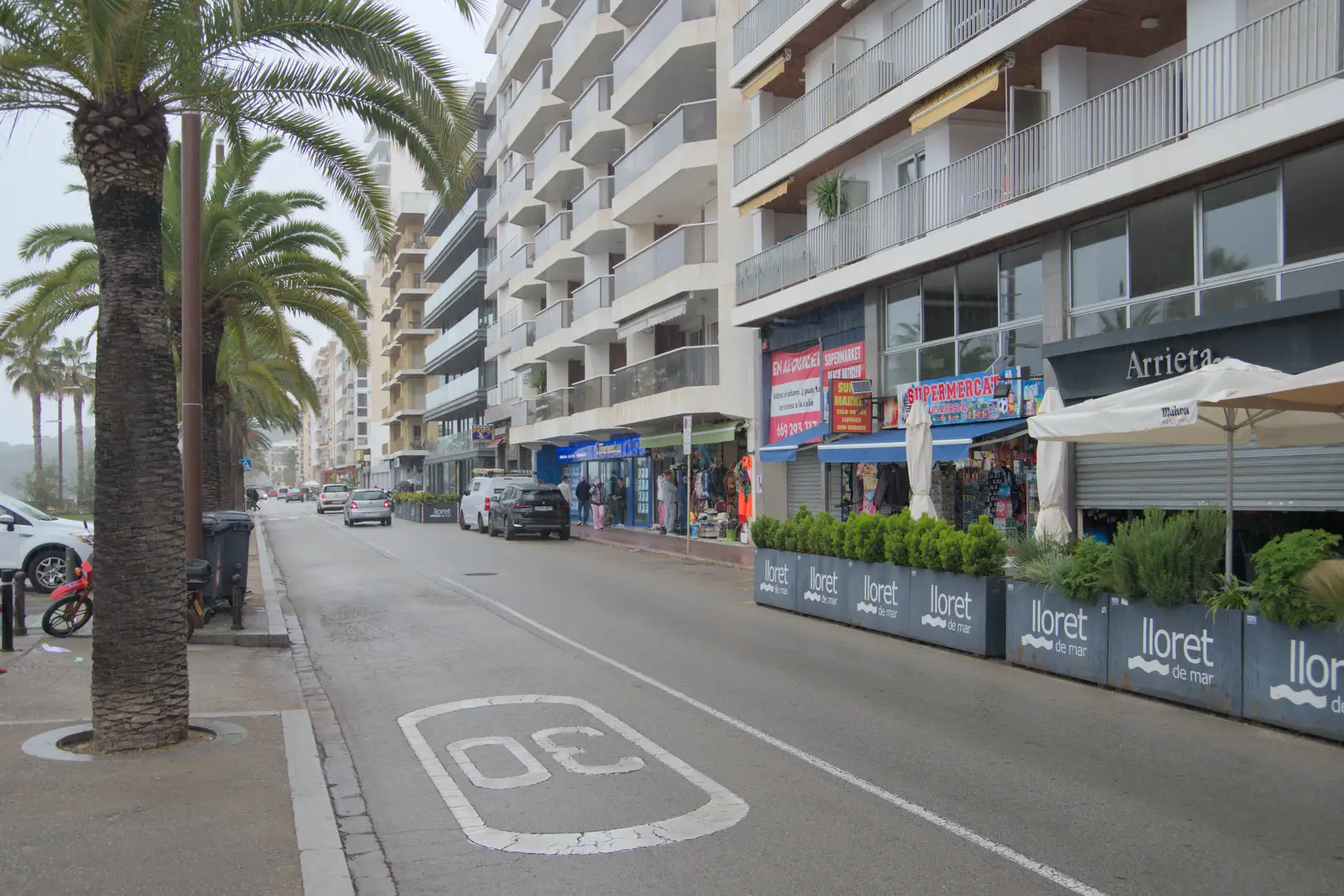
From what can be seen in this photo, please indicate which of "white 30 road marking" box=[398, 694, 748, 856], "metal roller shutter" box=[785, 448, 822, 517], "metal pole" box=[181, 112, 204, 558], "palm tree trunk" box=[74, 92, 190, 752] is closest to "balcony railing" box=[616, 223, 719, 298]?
"metal roller shutter" box=[785, 448, 822, 517]

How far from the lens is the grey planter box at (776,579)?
1542 cm

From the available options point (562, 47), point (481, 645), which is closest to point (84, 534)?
point (481, 645)

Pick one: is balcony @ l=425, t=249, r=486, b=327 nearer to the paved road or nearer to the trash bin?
the trash bin

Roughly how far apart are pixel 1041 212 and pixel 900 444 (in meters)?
4.88

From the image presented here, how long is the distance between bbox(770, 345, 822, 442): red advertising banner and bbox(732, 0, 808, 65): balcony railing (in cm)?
731

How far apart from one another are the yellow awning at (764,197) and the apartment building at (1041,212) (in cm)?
9

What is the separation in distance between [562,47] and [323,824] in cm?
3758

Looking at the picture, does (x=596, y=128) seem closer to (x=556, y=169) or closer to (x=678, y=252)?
(x=556, y=169)

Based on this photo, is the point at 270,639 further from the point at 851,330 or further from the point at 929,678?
the point at 851,330

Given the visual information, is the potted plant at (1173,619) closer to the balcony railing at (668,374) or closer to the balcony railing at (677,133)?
the balcony railing at (668,374)

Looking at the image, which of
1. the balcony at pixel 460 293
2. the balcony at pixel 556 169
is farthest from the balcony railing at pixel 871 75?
the balcony at pixel 460 293

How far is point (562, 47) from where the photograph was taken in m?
39.2

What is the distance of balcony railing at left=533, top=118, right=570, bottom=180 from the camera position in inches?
1574

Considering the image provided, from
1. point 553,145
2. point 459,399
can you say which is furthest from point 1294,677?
point 459,399
